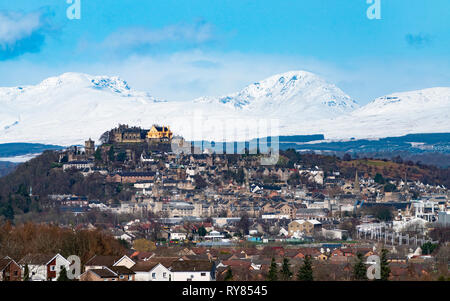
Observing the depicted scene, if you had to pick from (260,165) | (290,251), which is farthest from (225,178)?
(290,251)

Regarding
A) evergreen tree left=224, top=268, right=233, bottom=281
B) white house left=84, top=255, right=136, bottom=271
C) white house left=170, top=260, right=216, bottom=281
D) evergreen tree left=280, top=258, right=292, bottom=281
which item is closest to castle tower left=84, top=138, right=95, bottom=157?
white house left=84, top=255, right=136, bottom=271

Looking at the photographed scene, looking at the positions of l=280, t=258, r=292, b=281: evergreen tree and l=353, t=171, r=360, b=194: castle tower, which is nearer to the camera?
l=280, t=258, r=292, b=281: evergreen tree

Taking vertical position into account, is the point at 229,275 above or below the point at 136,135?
below

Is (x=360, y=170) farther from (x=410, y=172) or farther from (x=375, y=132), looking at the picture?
(x=375, y=132)

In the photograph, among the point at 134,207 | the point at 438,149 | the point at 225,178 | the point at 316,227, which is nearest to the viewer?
the point at 316,227

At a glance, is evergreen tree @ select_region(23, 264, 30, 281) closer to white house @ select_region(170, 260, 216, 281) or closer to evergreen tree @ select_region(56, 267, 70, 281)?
evergreen tree @ select_region(56, 267, 70, 281)

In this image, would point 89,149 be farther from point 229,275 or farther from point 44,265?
point 44,265

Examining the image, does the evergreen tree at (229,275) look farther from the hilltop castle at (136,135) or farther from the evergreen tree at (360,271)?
the hilltop castle at (136,135)

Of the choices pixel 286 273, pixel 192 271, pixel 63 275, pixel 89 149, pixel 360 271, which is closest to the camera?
pixel 63 275

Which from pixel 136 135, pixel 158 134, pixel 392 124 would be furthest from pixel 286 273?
pixel 392 124
